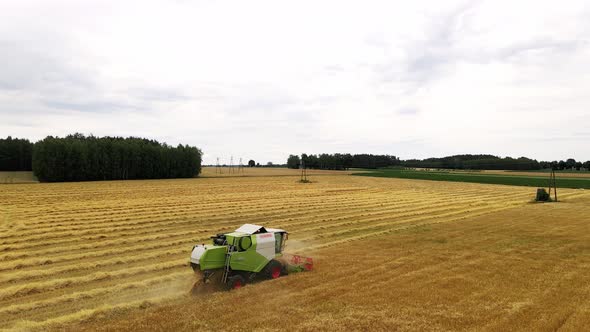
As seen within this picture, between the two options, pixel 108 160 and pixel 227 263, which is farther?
pixel 108 160

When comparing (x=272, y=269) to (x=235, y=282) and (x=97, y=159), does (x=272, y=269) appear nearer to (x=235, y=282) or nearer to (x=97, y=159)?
(x=235, y=282)

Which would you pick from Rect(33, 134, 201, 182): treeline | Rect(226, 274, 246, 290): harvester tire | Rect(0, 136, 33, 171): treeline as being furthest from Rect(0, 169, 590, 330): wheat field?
Rect(0, 136, 33, 171): treeline

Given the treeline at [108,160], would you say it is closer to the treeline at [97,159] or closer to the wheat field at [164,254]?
the treeline at [97,159]

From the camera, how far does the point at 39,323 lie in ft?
35.8

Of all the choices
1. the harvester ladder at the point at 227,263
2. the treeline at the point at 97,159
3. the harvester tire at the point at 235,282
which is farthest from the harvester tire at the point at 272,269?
the treeline at the point at 97,159

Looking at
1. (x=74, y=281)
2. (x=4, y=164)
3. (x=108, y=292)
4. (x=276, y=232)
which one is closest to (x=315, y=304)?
(x=276, y=232)

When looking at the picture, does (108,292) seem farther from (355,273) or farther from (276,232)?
(355,273)

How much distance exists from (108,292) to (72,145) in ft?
281

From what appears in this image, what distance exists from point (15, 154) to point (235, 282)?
126253mm

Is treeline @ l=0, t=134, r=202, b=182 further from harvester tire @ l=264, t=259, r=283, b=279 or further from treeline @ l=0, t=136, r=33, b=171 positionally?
harvester tire @ l=264, t=259, r=283, b=279

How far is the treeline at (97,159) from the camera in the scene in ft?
273

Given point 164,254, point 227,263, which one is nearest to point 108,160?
point 164,254

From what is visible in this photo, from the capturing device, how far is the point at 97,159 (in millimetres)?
89188

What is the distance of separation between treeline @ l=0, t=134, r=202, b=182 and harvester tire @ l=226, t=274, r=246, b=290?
8447cm
